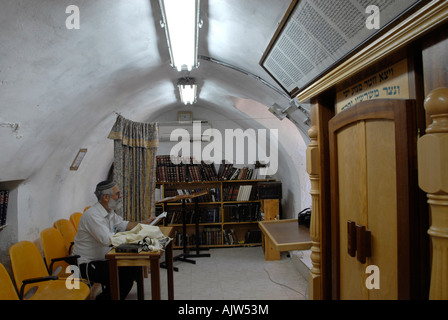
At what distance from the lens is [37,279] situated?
2.26 meters

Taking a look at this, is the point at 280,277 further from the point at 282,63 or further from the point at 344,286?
the point at 282,63

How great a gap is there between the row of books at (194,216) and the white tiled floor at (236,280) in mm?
770

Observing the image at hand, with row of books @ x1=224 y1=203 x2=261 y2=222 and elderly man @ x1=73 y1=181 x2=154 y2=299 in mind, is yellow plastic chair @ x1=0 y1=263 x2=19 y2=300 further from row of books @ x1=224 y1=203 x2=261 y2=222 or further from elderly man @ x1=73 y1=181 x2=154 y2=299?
row of books @ x1=224 y1=203 x2=261 y2=222

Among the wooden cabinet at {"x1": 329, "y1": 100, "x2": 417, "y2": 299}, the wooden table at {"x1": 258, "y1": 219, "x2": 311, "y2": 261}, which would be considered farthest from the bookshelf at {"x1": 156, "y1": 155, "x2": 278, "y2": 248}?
the wooden cabinet at {"x1": 329, "y1": 100, "x2": 417, "y2": 299}

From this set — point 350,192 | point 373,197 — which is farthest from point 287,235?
point 373,197

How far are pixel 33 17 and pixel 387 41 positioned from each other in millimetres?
1786

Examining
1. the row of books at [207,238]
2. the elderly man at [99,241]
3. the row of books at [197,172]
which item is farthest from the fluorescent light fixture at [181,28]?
the row of books at [207,238]

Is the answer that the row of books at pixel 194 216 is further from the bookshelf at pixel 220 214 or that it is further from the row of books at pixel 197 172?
the row of books at pixel 197 172

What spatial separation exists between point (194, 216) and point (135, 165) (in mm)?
2046

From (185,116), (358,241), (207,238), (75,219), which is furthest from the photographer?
(185,116)

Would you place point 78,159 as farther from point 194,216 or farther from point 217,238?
point 217,238

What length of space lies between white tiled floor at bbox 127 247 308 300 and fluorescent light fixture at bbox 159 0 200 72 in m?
A: 2.74

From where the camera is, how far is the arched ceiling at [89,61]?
1739mm
